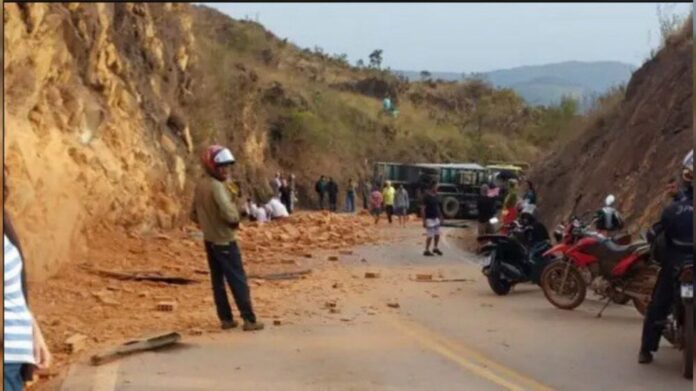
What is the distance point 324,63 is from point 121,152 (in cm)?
6451

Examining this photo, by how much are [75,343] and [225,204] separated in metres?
2.11

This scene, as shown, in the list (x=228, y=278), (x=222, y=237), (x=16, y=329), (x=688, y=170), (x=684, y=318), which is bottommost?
(x=228, y=278)

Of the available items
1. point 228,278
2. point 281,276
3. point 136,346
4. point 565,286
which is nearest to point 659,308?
point 565,286

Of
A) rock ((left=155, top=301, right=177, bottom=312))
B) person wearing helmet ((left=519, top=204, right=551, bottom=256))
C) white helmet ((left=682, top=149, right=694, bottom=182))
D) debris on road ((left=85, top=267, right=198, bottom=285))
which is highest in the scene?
white helmet ((left=682, top=149, right=694, bottom=182))

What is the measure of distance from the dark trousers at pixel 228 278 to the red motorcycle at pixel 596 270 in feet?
13.0

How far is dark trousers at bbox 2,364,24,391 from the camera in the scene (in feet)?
14.5

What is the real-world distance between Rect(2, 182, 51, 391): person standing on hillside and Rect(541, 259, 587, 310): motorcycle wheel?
8.50 m

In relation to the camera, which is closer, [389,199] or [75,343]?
[75,343]

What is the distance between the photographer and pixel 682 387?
7.85 metres

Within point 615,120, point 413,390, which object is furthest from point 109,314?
point 615,120

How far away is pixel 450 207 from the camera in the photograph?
3962 centimetres

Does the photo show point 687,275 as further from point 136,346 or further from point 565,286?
point 136,346

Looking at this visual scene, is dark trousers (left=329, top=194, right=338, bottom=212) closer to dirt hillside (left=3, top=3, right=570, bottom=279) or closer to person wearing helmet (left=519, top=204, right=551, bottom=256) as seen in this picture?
dirt hillside (left=3, top=3, right=570, bottom=279)

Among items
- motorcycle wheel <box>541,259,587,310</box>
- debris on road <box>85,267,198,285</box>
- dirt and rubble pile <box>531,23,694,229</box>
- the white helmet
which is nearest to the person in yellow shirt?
dirt and rubble pile <box>531,23,694,229</box>
